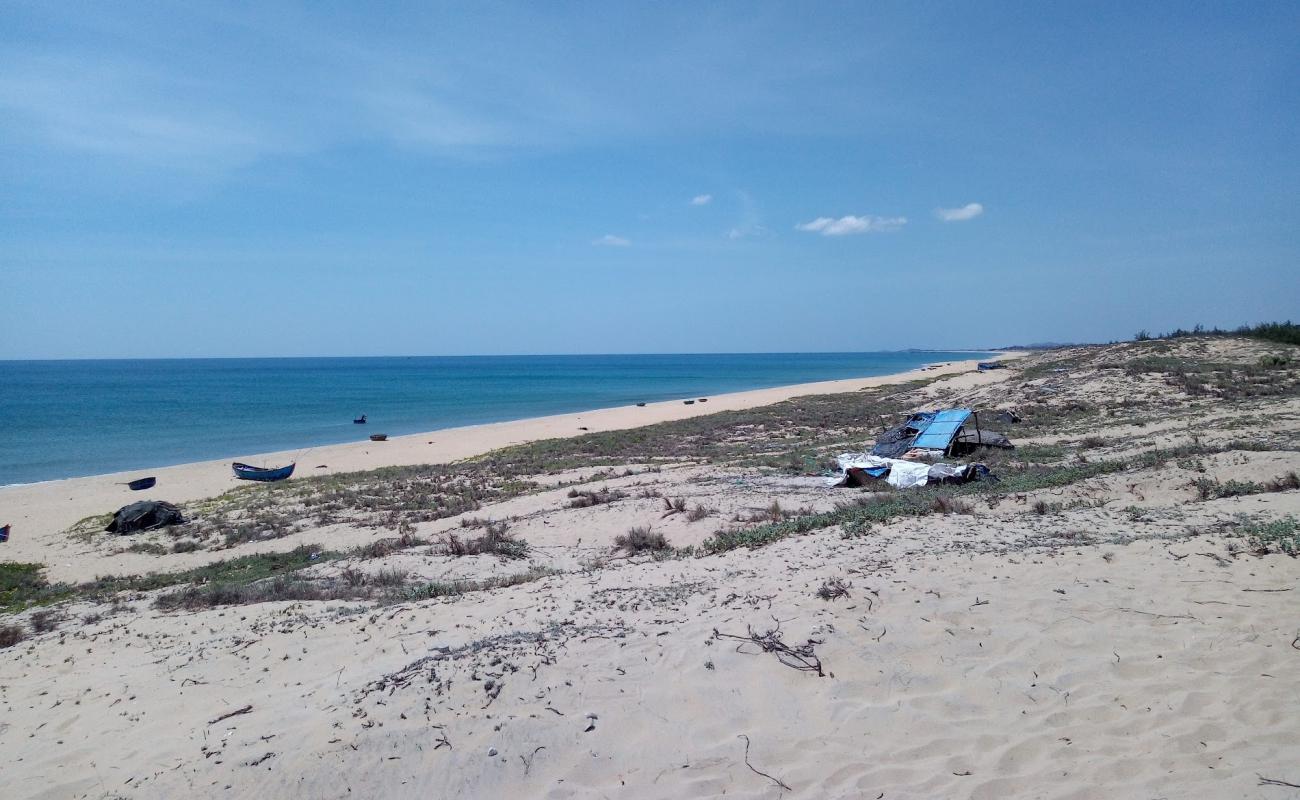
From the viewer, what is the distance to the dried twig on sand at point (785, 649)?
211 inches

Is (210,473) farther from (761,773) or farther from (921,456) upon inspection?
(761,773)

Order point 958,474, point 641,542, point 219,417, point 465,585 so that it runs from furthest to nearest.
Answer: point 219,417 < point 958,474 < point 641,542 < point 465,585

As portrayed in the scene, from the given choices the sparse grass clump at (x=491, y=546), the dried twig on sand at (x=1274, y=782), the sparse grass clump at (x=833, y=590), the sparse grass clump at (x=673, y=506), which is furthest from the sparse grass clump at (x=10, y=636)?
the dried twig on sand at (x=1274, y=782)

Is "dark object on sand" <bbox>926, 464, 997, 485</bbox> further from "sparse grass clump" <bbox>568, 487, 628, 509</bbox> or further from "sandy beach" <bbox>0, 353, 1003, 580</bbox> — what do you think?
"sandy beach" <bbox>0, 353, 1003, 580</bbox>

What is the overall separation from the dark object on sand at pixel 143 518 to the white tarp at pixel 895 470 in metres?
16.0

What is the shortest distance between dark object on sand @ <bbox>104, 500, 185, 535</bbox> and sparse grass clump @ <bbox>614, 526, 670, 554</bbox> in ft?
41.9

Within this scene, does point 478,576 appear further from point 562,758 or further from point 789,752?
point 789,752

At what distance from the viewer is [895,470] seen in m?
13.8

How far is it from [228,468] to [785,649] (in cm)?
3016

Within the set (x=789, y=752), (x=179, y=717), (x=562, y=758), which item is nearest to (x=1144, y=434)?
(x=789, y=752)

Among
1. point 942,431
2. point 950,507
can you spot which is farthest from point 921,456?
point 950,507

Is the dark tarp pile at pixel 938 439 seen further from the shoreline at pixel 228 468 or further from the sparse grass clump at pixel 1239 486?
the shoreline at pixel 228 468

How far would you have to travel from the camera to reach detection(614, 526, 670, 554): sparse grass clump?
33.6 ft

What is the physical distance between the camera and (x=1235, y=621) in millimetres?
5480
